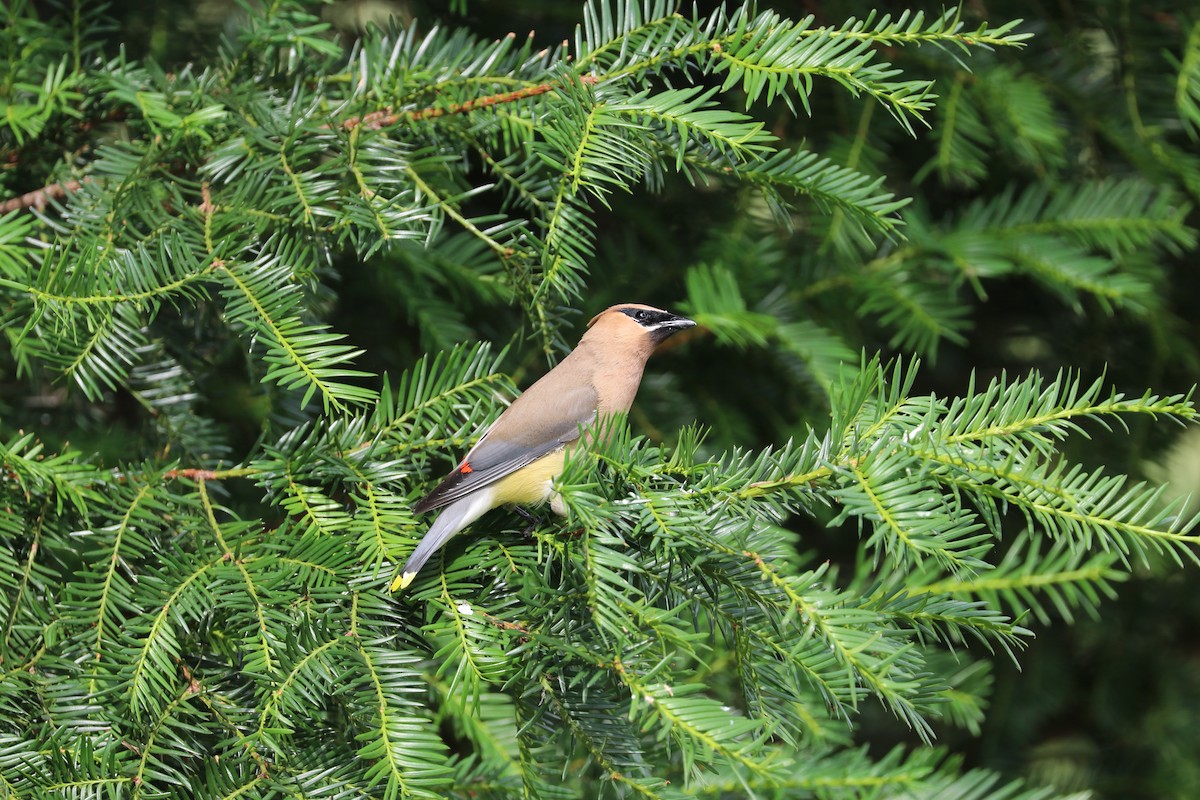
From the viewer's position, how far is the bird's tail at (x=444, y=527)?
1825 millimetres

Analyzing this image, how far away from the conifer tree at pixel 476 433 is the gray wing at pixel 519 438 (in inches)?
2.3

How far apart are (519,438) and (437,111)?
28.6 inches

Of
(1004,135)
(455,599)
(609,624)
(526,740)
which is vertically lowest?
(526,740)

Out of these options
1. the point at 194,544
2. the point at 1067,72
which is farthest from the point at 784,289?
the point at 194,544

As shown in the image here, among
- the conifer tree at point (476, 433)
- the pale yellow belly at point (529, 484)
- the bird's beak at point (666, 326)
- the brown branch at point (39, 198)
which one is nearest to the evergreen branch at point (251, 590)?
the conifer tree at point (476, 433)

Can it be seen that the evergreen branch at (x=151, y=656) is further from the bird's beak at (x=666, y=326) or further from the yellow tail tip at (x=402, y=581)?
the bird's beak at (x=666, y=326)

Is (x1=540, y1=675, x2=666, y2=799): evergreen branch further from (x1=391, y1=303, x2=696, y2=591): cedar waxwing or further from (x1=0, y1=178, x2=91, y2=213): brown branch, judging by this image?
(x1=0, y1=178, x2=91, y2=213): brown branch

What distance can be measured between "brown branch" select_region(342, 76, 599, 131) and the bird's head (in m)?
0.73

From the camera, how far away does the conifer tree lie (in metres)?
1.63

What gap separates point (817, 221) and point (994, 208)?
50 cm

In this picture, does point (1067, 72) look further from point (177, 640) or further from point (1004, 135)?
point (177, 640)

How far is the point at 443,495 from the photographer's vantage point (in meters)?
2.07

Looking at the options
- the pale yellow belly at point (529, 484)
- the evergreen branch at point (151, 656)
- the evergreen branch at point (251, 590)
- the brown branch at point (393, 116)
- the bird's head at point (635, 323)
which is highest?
the brown branch at point (393, 116)

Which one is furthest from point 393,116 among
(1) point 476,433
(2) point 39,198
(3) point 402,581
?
(3) point 402,581
